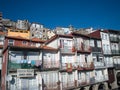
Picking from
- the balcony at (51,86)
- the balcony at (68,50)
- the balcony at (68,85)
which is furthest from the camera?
the balcony at (68,50)

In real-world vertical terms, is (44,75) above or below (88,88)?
above

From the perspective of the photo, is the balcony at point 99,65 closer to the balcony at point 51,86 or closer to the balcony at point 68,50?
the balcony at point 68,50

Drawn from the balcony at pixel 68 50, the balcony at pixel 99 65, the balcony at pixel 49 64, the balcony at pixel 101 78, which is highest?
the balcony at pixel 68 50

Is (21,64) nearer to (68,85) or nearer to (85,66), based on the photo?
(68,85)

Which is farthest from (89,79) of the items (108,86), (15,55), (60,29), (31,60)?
(60,29)

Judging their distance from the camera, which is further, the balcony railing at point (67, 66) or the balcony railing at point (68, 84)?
the balcony railing at point (67, 66)

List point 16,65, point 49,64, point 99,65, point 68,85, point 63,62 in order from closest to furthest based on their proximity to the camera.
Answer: point 16,65 → point 49,64 → point 68,85 → point 63,62 → point 99,65

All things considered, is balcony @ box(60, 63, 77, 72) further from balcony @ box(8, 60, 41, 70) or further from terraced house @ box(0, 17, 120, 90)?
balcony @ box(8, 60, 41, 70)

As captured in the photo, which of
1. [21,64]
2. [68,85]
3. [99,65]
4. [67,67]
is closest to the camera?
[21,64]

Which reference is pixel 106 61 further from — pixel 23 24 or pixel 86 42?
pixel 23 24

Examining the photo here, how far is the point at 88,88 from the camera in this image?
32.8 metres

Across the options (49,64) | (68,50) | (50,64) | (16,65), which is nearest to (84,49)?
(68,50)

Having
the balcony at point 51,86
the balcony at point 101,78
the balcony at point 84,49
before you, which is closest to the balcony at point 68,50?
the balcony at point 84,49

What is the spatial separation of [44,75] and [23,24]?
47.8 meters
